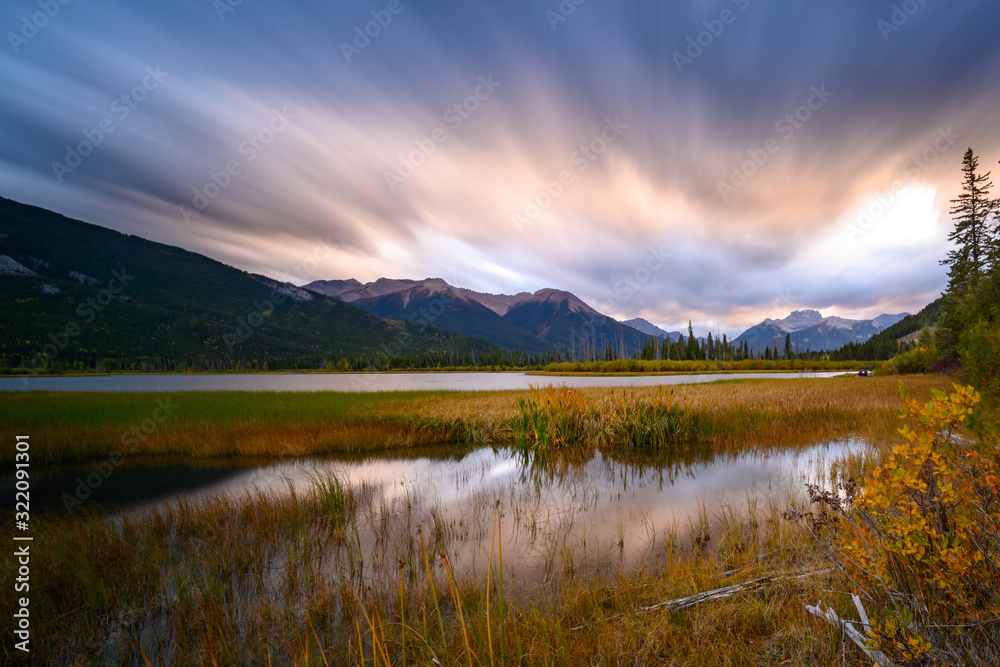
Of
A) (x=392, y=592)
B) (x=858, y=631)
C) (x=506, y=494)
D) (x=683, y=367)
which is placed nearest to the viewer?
(x=858, y=631)

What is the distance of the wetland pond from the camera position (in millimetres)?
6531

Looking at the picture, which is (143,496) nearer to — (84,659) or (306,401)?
(84,659)

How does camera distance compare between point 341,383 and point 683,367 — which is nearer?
point 341,383

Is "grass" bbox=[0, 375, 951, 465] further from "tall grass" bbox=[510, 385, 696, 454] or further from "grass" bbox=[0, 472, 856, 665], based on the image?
"grass" bbox=[0, 472, 856, 665]

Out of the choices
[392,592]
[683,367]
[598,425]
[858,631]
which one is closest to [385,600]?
[392,592]

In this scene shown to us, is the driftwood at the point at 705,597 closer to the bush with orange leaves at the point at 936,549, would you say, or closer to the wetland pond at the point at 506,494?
the bush with orange leaves at the point at 936,549

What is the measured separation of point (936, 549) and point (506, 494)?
784 cm

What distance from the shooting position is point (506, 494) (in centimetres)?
965

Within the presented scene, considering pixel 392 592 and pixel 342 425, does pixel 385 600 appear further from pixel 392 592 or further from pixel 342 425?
pixel 342 425

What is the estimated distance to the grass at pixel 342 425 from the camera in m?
15.3

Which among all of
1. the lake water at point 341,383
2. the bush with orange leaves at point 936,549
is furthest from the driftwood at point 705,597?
the lake water at point 341,383

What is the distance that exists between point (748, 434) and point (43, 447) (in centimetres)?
2892

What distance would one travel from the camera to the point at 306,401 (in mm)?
26922

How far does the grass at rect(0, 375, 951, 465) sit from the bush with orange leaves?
1216 centimetres
